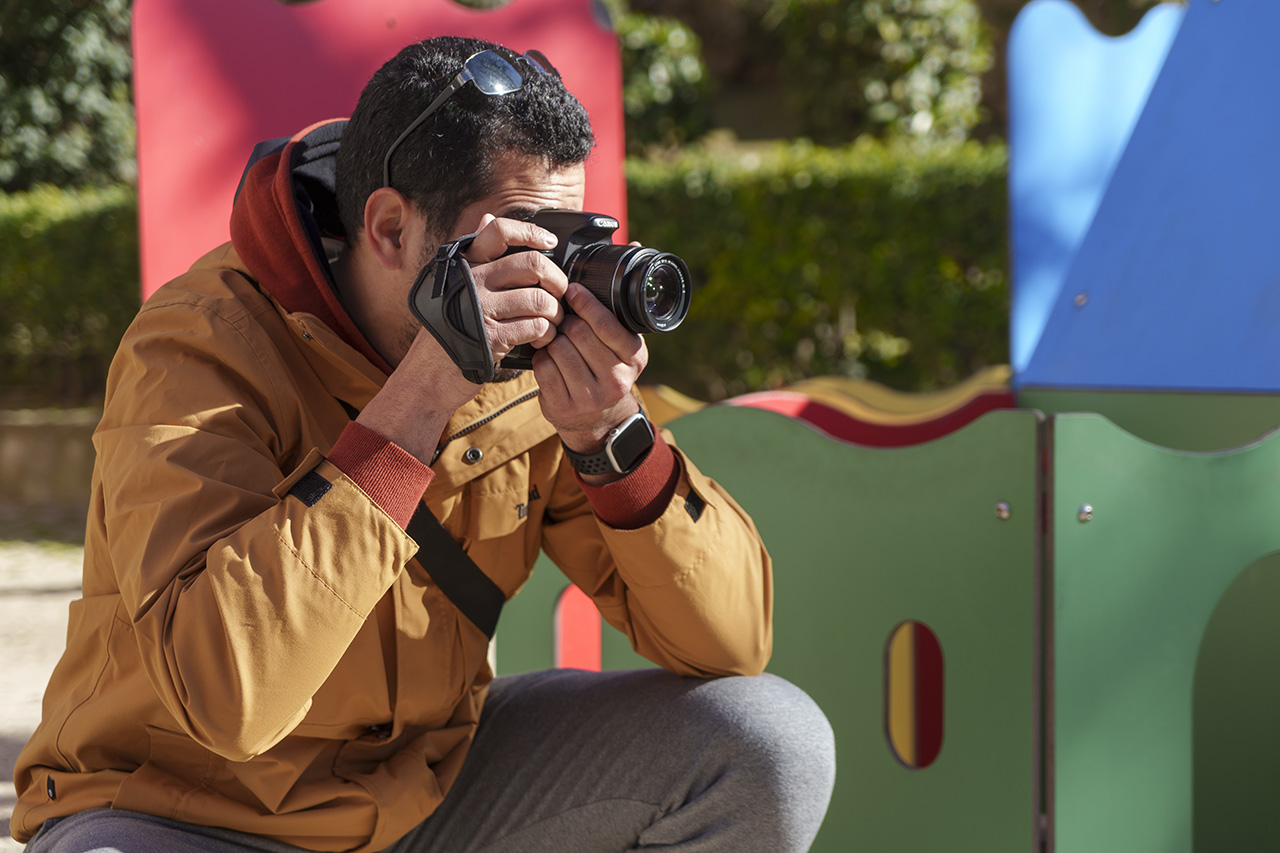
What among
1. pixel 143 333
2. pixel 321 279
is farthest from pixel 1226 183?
pixel 143 333

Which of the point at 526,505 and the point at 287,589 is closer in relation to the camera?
the point at 287,589

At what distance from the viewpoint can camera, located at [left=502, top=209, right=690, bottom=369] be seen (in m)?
1.34

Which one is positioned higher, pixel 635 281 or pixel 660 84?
pixel 660 84

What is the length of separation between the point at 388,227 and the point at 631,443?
0.42 metres

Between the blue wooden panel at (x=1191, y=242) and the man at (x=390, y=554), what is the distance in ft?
5.33

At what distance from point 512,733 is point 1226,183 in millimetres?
2195

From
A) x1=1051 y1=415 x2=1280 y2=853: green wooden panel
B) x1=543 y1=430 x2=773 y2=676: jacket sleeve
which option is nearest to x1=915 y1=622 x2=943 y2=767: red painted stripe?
x1=1051 y1=415 x2=1280 y2=853: green wooden panel

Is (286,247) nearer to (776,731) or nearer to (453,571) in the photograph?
(453,571)

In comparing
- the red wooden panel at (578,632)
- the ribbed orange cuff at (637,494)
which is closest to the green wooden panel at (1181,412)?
the red wooden panel at (578,632)

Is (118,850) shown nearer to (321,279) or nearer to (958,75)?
(321,279)

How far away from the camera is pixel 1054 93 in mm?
3230

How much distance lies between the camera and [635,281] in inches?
52.3

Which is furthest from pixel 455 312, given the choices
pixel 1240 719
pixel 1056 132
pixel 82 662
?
pixel 1056 132

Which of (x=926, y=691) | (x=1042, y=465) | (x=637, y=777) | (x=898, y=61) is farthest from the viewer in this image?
(x=898, y=61)
